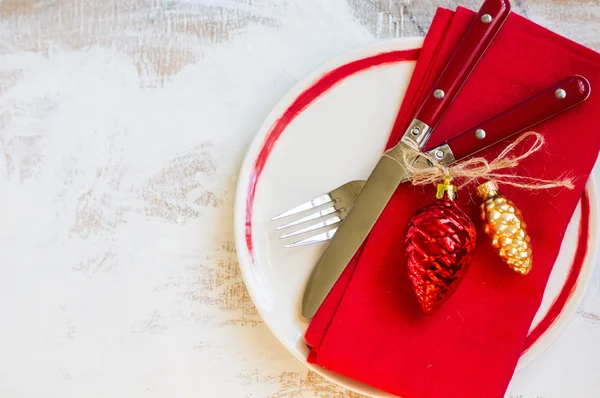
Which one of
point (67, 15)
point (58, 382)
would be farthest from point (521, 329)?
point (67, 15)

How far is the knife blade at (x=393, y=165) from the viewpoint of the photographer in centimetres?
55

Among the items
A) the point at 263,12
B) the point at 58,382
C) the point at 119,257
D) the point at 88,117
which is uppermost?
the point at 263,12

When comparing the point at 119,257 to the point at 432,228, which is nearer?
the point at 432,228

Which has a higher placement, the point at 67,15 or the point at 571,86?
the point at 571,86

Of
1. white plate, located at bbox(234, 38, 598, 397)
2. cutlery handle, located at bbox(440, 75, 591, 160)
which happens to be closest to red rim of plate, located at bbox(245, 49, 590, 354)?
white plate, located at bbox(234, 38, 598, 397)

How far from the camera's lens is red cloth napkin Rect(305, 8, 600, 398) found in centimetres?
55

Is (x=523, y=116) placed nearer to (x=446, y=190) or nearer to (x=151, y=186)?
(x=446, y=190)

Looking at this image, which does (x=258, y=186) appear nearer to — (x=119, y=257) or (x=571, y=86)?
(x=119, y=257)

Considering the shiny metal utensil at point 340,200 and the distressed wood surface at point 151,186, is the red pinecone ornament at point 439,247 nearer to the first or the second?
the shiny metal utensil at point 340,200

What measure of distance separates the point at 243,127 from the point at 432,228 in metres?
0.25

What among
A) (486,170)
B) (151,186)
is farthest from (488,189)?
(151,186)

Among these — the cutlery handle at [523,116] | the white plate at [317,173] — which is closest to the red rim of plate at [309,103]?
the white plate at [317,173]

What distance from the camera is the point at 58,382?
62cm

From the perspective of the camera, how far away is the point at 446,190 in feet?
1.73
